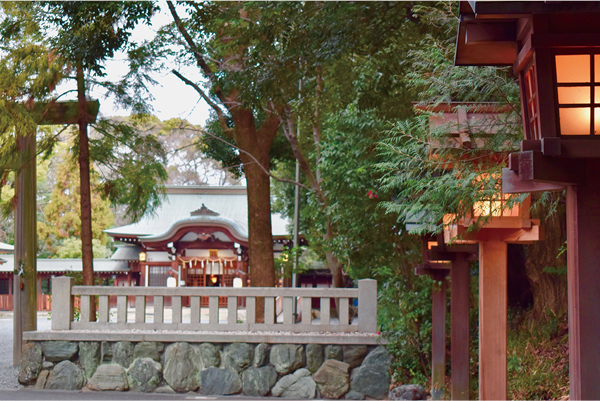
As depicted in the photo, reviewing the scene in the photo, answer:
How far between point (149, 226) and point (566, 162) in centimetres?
2342

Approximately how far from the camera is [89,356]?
7488 millimetres

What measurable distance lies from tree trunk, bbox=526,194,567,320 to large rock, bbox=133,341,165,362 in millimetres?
5642

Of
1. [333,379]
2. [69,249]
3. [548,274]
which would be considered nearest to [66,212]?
[69,249]

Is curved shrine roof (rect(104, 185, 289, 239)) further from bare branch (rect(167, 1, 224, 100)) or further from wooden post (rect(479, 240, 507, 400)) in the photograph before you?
wooden post (rect(479, 240, 507, 400))

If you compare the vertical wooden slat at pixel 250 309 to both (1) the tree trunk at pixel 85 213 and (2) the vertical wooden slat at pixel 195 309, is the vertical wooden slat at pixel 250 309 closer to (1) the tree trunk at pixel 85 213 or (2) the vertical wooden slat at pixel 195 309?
(2) the vertical wooden slat at pixel 195 309

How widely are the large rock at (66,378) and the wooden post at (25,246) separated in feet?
7.97

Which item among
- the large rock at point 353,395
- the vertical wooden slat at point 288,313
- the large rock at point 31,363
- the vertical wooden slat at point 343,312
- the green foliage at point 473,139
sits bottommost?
the large rock at point 353,395

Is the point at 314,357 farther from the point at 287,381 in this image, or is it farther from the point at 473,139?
the point at 473,139

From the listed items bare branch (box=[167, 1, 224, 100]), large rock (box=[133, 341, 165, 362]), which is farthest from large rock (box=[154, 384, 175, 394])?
bare branch (box=[167, 1, 224, 100])

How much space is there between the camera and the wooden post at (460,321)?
7.31 metres

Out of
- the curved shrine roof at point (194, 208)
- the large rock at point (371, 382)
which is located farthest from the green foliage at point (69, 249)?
the large rock at point (371, 382)

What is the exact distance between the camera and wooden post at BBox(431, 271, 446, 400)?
828cm

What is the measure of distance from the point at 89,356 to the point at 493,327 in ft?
16.9

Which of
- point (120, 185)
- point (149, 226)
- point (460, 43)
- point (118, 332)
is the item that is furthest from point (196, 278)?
point (460, 43)
